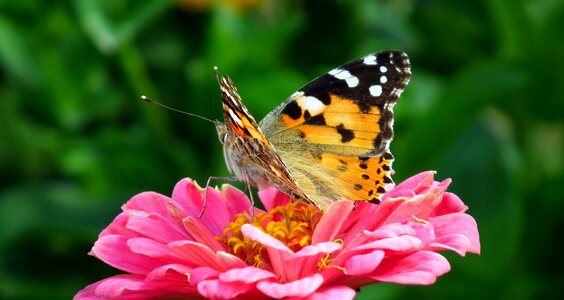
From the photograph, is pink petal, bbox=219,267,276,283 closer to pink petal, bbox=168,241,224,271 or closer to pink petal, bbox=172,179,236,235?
pink petal, bbox=168,241,224,271

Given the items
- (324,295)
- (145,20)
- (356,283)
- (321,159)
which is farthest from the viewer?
(145,20)

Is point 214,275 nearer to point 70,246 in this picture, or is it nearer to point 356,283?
point 356,283

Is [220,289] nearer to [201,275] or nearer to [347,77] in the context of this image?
[201,275]

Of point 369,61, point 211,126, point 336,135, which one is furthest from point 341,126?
point 211,126

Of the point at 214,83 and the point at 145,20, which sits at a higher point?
the point at 145,20

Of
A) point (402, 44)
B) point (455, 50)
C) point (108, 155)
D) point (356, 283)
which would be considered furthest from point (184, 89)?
point (356, 283)

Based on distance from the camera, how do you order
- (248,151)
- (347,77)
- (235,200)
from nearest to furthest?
1. (248,151)
2. (347,77)
3. (235,200)
